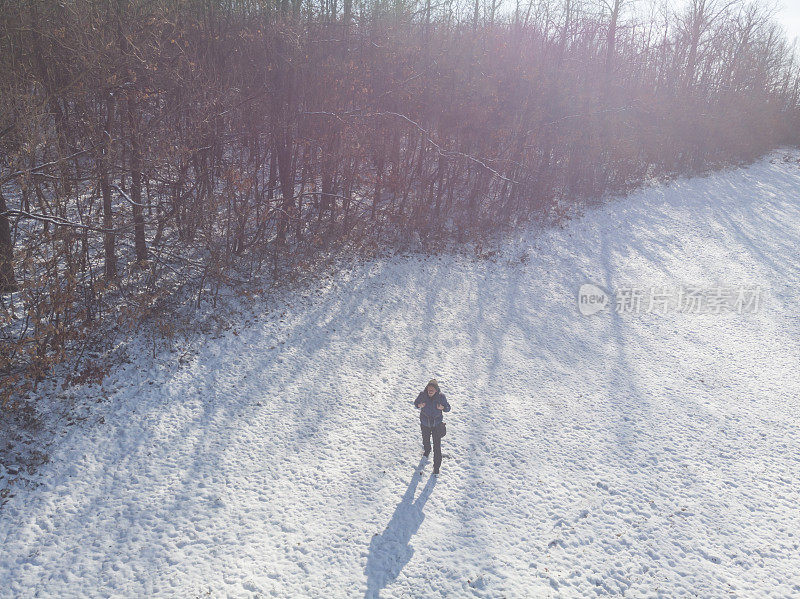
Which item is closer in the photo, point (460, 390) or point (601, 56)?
point (460, 390)

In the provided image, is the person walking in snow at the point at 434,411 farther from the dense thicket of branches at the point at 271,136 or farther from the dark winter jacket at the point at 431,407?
the dense thicket of branches at the point at 271,136

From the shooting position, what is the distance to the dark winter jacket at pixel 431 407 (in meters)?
8.26

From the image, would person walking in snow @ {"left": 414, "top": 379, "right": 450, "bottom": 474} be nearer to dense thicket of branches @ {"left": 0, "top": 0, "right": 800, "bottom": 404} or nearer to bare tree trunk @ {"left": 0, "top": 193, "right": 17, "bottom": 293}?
dense thicket of branches @ {"left": 0, "top": 0, "right": 800, "bottom": 404}

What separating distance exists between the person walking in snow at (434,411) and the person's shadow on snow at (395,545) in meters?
0.72

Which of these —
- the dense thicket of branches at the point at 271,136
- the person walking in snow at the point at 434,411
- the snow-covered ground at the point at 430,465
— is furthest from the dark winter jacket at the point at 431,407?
the dense thicket of branches at the point at 271,136

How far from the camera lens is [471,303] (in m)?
16.2

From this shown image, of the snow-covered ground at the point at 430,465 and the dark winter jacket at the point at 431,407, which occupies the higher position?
the dark winter jacket at the point at 431,407

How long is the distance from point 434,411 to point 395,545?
A: 227 centimetres

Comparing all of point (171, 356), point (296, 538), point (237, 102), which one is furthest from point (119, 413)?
point (237, 102)

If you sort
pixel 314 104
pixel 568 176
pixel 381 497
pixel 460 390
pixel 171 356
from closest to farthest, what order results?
1. pixel 381 497
2. pixel 171 356
3. pixel 460 390
4. pixel 314 104
5. pixel 568 176

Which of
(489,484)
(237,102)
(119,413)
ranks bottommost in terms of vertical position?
(489,484)

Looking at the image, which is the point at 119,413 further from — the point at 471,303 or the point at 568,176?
the point at 568,176

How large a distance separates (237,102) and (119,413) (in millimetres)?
9860

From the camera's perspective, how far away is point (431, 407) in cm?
834
